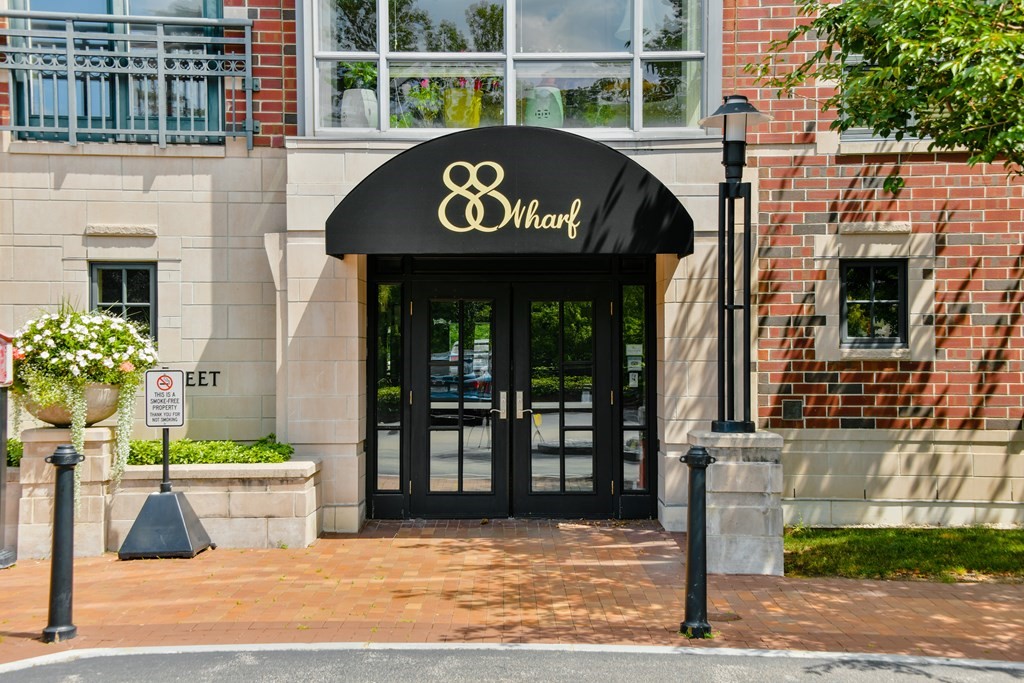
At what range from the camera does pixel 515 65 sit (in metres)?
10.3

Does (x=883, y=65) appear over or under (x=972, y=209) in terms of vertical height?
over

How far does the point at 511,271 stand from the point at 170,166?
3.84 metres

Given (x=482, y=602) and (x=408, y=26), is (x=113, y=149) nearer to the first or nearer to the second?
(x=408, y=26)

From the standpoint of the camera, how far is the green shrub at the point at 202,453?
31.7 ft

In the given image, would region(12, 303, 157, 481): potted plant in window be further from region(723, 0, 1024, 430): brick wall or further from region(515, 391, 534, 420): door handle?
region(723, 0, 1024, 430): brick wall

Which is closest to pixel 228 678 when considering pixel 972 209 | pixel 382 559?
pixel 382 559

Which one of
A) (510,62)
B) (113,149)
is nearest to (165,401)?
(113,149)

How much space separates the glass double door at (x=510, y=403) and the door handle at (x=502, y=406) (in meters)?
0.01

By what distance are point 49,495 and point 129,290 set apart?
2.50m

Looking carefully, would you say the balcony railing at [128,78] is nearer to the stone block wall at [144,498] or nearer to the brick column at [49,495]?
the brick column at [49,495]

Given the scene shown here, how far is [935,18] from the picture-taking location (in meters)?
7.85

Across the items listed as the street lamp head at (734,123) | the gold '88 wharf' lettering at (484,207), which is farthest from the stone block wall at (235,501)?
the street lamp head at (734,123)

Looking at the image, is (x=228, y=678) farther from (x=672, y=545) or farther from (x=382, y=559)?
(x=672, y=545)

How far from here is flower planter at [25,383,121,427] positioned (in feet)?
29.8
